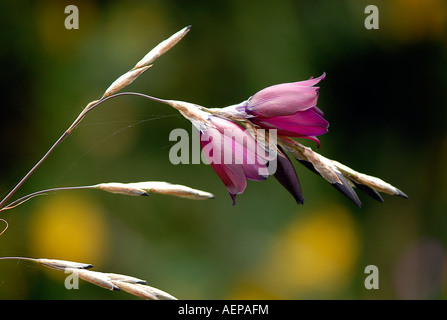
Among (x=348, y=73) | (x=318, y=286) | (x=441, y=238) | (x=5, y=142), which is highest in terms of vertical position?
(x=348, y=73)

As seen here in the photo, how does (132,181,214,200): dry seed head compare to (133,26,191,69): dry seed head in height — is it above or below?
below

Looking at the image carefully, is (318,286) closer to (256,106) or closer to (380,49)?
(380,49)

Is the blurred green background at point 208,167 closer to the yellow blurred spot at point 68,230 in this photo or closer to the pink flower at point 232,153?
the yellow blurred spot at point 68,230

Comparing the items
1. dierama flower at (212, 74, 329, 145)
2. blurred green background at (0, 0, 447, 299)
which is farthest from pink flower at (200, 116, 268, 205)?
blurred green background at (0, 0, 447, 299)

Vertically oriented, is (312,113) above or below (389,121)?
below

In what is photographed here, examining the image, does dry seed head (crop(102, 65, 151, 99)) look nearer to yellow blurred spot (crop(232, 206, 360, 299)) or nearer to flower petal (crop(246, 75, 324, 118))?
flower petal (crop(246, 75, 324, 118))

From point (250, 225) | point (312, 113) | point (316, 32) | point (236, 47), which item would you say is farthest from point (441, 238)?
point (312, 113)
